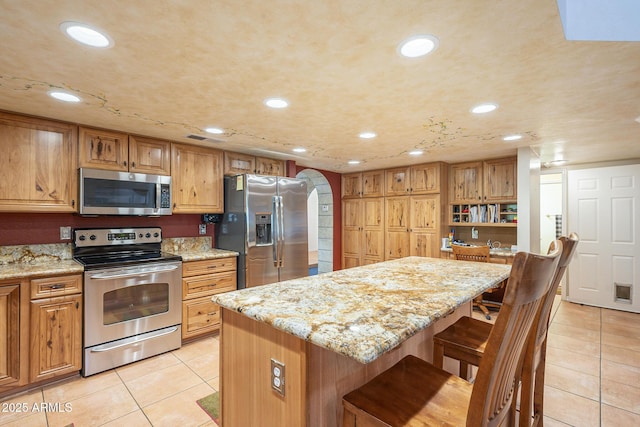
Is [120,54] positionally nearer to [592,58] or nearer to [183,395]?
Answer: [183,395]

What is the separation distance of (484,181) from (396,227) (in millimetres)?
1465

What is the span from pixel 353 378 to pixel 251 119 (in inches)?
85.8

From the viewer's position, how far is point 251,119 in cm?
267

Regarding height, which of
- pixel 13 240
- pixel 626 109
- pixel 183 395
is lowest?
pixel 183 395

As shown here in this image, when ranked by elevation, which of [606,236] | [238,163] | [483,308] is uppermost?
[238,163]

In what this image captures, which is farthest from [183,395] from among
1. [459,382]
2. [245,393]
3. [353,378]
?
[459,382]

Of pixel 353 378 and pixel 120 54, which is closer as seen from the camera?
pixel 353 378

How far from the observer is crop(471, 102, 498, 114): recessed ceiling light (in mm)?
2330

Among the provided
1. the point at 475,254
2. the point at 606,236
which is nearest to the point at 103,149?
the point at 475,254

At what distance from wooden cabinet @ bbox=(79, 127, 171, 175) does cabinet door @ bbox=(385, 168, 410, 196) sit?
3.39m

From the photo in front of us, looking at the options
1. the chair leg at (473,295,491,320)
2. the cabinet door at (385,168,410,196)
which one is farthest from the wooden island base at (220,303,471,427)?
the cabinet door at (385,168,410,196)

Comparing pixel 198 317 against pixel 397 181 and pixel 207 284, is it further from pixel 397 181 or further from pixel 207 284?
pixel 397 181

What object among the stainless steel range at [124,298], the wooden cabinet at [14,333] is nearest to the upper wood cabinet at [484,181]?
the stainless steel range at [124,298]

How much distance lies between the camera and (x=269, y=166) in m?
4.25
